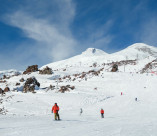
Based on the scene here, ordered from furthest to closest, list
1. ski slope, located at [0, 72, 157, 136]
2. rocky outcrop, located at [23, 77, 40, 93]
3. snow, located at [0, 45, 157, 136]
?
rocky outcrop, located at [23, 77, 40, 93] → ski slope, located at [0, 72, 157, 136] → snow, located at [0, 45, 157, 136]

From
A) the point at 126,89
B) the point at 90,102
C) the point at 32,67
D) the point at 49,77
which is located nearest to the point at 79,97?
the point at 90,102

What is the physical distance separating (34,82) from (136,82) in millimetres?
33274

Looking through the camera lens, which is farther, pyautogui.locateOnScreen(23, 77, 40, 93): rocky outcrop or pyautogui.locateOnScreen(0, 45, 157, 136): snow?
pyautogui.locateOnScreen(23, 77, 40, 93): rocky outcrop

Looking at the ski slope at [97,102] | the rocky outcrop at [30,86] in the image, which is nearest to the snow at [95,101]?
the ski slope at [97,102]

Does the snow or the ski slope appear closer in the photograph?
A: the snow

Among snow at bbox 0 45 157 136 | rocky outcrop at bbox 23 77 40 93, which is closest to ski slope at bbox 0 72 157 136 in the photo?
snow at bbox 0 45 157 136

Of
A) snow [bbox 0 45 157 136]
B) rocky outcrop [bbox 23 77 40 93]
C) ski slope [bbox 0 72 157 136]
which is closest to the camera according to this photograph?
snow [bbox 0 45 157 136]

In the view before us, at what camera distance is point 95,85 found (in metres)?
51.3

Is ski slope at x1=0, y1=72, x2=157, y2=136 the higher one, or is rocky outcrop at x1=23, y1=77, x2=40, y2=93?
rocky outcrop at x1=23, y1=77, x2=40, y2=93

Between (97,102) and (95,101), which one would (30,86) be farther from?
(97,102)

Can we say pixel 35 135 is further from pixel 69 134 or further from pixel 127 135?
pixel 127 135

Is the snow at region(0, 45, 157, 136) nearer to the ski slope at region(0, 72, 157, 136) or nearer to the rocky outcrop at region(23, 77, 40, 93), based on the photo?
the ski slope at region(0, 72, 157, 136)

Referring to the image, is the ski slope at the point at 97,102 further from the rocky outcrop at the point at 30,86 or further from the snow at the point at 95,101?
the rocky outcrop at the point at 30,86

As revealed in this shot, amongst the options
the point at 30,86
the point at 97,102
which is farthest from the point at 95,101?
the point at 30,86
